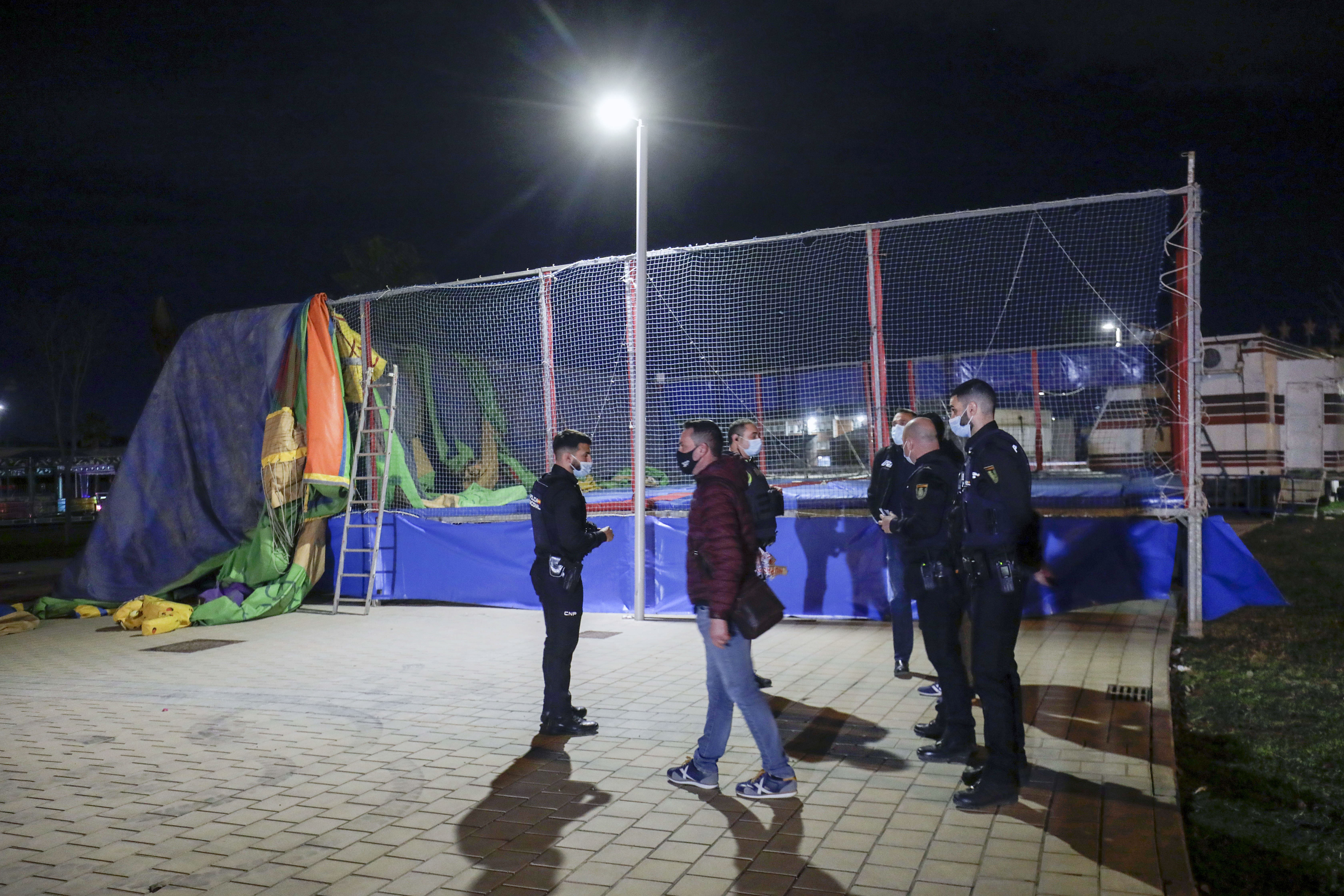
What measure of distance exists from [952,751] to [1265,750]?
1.75 meters

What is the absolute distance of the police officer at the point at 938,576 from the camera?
491cm

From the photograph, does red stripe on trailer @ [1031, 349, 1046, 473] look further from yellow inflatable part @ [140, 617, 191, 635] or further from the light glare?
yellow inflatable part @ [140, 617, 191, 635]

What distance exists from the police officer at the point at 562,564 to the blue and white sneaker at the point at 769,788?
146 cm

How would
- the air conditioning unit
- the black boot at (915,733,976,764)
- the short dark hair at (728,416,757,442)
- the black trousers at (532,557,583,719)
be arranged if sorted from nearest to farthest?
the black boot at (915,733,976,764) → the black trousers at (532,557,583,719) → the short dark hair at (728,416,757,442) → the air conditioning unit

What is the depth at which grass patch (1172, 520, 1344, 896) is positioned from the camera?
144 inches

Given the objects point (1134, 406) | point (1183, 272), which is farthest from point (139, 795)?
point (1134, 406)

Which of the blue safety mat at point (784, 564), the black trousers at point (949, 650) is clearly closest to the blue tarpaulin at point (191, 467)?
the blue safety mat at point (784, 564)

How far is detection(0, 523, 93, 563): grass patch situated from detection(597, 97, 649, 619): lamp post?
997 centimetres

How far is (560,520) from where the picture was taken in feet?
17.8

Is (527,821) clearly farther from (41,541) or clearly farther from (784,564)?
(41,541)

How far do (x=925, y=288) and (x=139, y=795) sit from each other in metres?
7.87

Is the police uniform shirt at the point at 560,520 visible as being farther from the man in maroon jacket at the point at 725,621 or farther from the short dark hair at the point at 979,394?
the short dark hair at the point at 979,394

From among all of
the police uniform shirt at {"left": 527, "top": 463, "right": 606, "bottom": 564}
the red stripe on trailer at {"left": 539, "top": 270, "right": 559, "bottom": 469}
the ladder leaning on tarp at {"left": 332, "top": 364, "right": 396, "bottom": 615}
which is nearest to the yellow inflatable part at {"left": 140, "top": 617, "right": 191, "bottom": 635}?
the ladder leaning on tarp at {"left": 332, "top": 364, "right": 396, "bottom": 615}

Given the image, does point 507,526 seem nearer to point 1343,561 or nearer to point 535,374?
point 535,374
